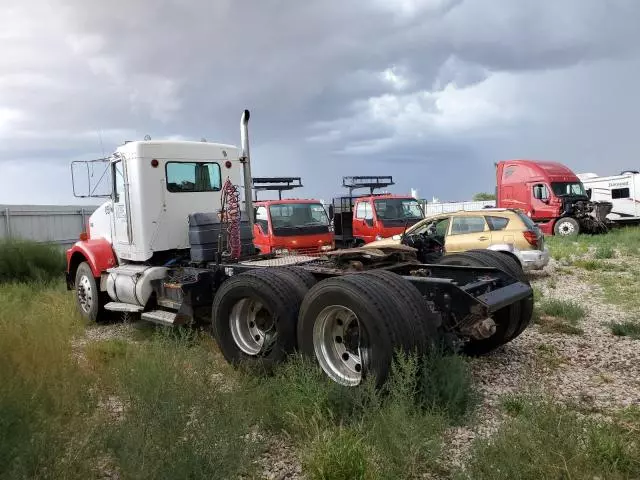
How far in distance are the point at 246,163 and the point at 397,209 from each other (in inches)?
345

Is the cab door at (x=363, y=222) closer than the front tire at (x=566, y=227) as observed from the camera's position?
Yes

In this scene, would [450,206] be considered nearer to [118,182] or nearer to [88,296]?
[88,296]

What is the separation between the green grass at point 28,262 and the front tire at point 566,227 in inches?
695

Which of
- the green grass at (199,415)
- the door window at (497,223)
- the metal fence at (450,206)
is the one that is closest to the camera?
the green grass at (199,415)

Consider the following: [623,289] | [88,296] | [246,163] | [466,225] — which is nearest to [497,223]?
[466,225]

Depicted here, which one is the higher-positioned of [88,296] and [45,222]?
[45,222]

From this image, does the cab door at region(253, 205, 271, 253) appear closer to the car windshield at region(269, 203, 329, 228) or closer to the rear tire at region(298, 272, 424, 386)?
the car windshield at region(269, 203, 329, 228)

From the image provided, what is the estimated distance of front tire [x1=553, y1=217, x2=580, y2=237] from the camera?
21.3 m

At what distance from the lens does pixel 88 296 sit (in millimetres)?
9172

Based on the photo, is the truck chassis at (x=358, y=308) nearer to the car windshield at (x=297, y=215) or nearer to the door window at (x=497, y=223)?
the door window at (x=497, y=223)

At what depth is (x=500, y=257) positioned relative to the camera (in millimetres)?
6684

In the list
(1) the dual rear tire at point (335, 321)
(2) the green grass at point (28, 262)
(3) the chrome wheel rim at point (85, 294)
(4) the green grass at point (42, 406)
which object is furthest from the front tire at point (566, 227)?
(4) the green grass at point (42, 406)

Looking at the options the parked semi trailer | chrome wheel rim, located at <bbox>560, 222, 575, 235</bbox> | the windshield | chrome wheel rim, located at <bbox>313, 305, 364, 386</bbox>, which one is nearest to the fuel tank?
the parked semi trailer

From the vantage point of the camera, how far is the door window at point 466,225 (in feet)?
39.9
